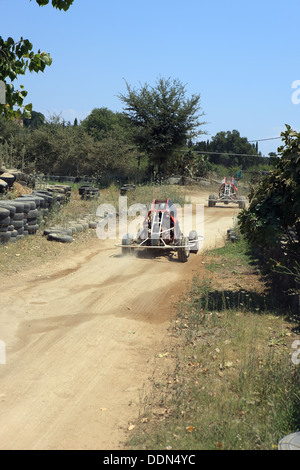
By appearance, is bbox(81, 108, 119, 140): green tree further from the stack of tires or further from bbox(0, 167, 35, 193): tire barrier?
the stack of tires

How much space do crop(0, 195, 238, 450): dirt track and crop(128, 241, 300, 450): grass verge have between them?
0.86 ft

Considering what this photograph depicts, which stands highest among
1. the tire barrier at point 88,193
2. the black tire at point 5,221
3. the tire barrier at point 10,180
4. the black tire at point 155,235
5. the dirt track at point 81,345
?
the tire barrier at point 10,180

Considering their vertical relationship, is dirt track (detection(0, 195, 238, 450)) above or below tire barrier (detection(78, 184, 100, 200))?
below

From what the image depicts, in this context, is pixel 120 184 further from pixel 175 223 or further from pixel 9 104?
pixel 9 104

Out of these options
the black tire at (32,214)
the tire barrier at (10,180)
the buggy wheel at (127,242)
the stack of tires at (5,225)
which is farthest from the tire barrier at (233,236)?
the tire barrier at (10,180)

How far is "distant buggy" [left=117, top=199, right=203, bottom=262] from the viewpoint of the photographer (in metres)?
12.6

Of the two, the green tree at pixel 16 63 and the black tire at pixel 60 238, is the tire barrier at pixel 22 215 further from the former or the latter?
the green tree at pixel 16 63

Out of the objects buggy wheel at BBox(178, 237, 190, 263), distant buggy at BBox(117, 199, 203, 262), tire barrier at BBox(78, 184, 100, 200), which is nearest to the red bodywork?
distant buggy at BBox(117, 199, 203, 262)

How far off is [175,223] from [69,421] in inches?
325

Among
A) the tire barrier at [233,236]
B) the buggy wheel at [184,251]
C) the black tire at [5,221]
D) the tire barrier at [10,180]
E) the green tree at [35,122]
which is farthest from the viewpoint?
the green tree at [35,122]

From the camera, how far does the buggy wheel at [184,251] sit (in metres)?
12.5

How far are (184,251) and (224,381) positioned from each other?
667cm

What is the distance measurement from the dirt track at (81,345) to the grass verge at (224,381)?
263 millimetres
